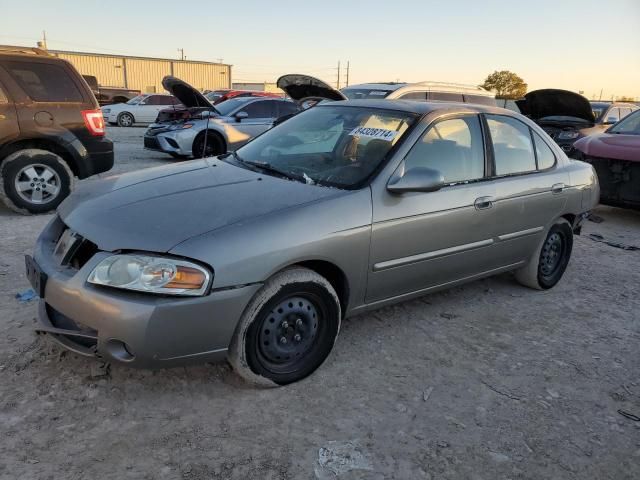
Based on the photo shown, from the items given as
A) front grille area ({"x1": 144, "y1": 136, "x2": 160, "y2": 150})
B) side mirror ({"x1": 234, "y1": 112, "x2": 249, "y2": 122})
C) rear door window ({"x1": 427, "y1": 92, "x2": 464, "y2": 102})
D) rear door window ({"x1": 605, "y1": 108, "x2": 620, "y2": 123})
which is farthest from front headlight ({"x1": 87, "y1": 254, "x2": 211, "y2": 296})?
rear door window ({"x1": 605, "y1": 108, "x2": 620, "y2": 123})

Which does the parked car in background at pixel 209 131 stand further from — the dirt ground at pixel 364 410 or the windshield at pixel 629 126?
the dirt ground at pixel 364 410

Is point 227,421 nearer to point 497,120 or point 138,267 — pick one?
point 138,267

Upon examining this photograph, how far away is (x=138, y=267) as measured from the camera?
2.43 m

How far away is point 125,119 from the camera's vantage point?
2194 cm

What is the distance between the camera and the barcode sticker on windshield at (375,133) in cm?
341

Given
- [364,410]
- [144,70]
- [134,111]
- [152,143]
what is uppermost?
[144,70]

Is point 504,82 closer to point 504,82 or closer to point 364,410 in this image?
point 504,82

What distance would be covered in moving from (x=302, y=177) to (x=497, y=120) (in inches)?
68.3

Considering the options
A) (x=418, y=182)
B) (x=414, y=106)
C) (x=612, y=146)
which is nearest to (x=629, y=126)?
(x=612, y=146)

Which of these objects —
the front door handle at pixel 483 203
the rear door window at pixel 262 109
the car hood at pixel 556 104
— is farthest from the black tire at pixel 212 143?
the front door handle at pixel 483 203

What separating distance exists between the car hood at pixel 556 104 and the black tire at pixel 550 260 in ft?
17.6

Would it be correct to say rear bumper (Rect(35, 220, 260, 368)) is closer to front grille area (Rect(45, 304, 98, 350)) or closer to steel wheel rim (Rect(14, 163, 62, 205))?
front grille area (Rect(45, 304, 98, 350))

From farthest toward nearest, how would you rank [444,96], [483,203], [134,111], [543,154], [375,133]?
[134,111]
[444,96]
[543,154]
[483,203]
[375,133]

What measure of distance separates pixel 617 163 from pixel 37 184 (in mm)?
7486
